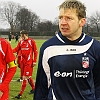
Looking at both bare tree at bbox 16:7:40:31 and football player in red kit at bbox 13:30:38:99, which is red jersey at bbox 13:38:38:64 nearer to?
football player in red kit at bbox 13:30:38:99

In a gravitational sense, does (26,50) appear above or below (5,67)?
below

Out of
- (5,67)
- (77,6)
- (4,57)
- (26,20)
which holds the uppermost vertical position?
(77,6)

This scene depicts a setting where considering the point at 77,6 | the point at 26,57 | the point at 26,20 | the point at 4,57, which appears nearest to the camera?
the point at 77,6

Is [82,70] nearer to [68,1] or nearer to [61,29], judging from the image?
[61,29]

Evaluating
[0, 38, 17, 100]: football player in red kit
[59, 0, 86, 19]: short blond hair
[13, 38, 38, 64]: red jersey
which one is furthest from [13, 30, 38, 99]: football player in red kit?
[59, 0, 86, 19]: short blond hair

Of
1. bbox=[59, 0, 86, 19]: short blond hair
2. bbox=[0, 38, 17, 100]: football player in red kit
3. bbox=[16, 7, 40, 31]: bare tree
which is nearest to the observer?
bbox=[59, 0, 86, 19]: short blond hair

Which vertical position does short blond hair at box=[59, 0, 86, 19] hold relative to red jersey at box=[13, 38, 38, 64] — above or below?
above

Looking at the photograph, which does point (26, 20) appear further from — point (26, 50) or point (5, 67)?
point (5, 67)

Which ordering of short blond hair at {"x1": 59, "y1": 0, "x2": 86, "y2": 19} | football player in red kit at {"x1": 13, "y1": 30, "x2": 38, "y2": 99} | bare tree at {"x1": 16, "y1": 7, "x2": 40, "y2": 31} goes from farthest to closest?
bare tree at {"x1": 16, "y1": 7, "x2": 40, "y2": 31} → football player in red kit at {"x1": 13, "y1": 30, "x2": 38, "y2": 99} → short blond hair at {"x1": 59, "y1": 0, "x2": 86, "y2": 19}

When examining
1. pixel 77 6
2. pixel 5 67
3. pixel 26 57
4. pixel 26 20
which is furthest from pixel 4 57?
pixel 26 20

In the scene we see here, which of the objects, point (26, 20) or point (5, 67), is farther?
point (26, 20)

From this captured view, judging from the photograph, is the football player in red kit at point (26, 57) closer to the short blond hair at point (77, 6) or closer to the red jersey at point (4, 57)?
the red jersey at point (4, 57)

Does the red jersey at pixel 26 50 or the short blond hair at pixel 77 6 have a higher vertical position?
the short blond hair at pixel 77 6

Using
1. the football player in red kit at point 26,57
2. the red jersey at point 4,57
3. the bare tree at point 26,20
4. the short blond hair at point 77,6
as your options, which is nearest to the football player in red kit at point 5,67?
the red jersey at point 4,57
